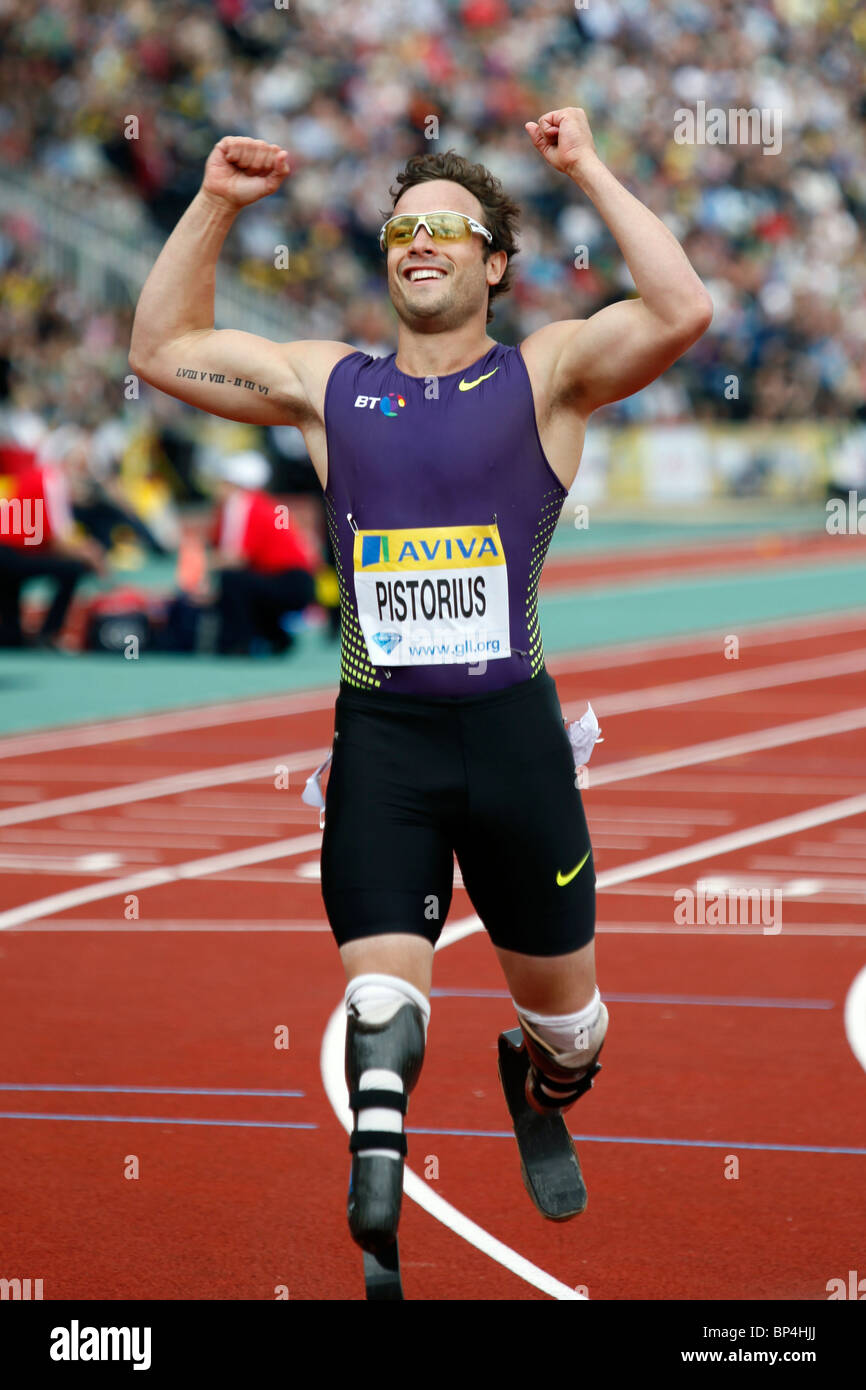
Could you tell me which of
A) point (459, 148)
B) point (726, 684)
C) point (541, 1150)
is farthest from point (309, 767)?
point (459, 148)

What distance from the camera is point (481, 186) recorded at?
4621 mm

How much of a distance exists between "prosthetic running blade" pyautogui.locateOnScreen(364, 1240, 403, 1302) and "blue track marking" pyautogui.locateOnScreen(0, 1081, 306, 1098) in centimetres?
200

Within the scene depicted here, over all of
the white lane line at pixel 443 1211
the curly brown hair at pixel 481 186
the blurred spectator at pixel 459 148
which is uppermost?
the blurred spectator at pixel 459 148

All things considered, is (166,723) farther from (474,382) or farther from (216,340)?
(474,382)

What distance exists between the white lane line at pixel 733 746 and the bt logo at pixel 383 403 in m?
7.01

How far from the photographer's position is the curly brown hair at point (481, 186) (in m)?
4.59

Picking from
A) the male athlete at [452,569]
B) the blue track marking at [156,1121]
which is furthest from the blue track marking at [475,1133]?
the male athlete at [452,569]

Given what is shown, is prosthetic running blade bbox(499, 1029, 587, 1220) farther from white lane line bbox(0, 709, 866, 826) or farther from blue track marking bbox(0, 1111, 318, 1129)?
white lane line bbox(0, 709, 866, 826)

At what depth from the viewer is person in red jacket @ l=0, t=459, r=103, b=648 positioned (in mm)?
16344

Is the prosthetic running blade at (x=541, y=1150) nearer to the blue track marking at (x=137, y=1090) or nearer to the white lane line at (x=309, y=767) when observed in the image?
the blue track marking at (x=137, y=1090)

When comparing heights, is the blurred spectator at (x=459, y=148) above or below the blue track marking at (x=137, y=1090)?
above

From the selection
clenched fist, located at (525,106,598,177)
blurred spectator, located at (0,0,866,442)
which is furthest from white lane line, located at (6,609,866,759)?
blurred spectator, located at (0,0,866,442)

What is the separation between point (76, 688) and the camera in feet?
49.4

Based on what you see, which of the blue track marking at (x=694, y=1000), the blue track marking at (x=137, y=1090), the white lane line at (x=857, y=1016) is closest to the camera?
the blue track marking at (x=137, y=1090)
